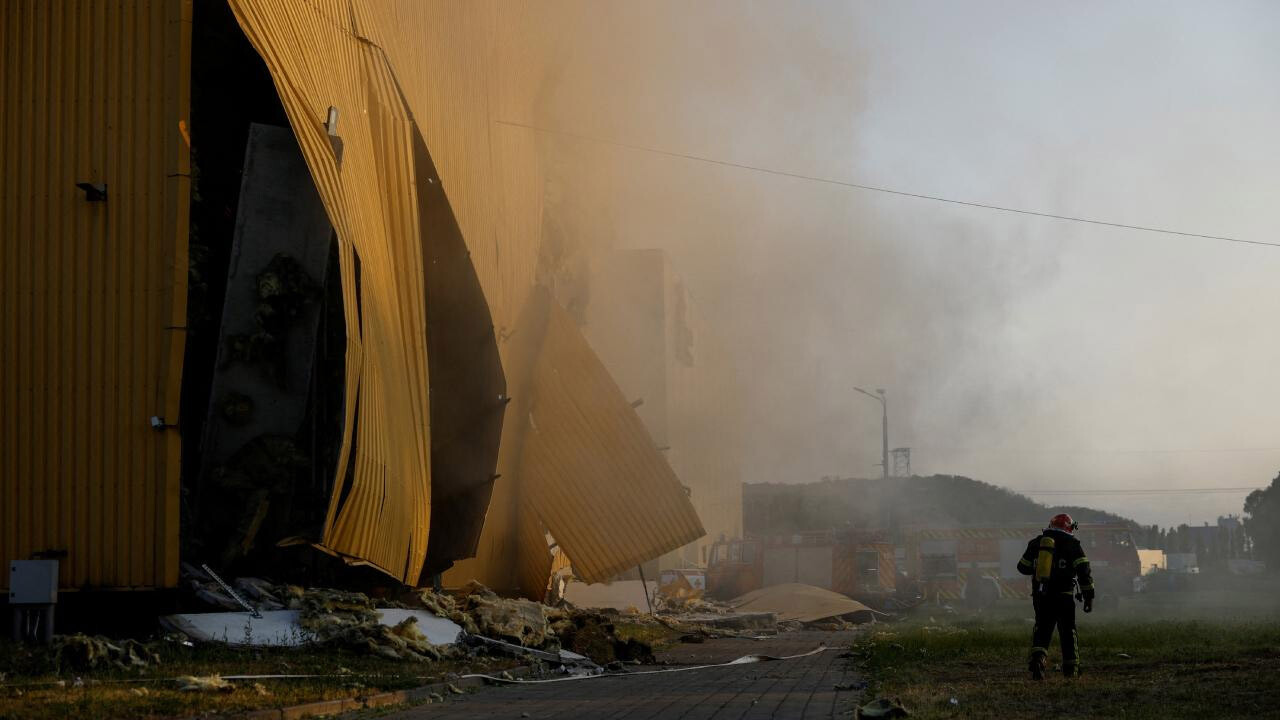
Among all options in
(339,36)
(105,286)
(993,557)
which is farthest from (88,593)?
(993,557)

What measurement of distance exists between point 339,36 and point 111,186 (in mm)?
3730

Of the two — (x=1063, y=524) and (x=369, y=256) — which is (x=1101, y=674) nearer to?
(x=1063, y=524)

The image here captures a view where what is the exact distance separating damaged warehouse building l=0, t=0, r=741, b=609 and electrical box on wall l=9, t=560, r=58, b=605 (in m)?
0.50

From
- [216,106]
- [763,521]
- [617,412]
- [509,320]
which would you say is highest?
[216,106]

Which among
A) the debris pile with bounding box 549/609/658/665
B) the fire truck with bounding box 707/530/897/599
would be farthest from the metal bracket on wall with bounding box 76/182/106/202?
the fire truck with bounding box 707/530/897/599

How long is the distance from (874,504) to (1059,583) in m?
76.4

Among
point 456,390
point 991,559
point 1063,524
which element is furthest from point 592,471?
point 991,559

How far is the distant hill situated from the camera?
8706 centimetres

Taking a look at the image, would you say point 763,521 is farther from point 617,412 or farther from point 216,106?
point 216,106

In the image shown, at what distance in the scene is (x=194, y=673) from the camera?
35.8 feet

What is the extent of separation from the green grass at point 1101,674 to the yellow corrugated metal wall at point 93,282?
7.99 metres

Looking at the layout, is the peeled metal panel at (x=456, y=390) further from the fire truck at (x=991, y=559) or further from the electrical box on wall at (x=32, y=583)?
the fire truck at (x=991, y=559)

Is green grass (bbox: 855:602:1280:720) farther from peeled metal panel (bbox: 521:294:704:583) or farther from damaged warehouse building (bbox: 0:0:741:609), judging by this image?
peeled metal panel (bbox: 521:294:704:583)

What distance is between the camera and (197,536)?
50.3 ft
